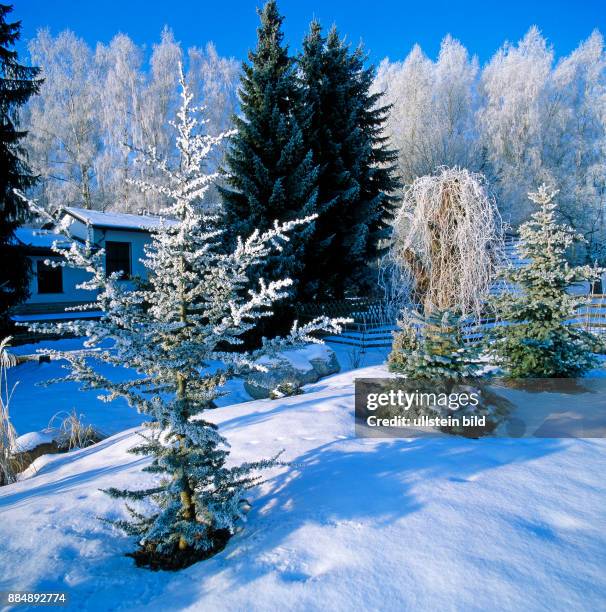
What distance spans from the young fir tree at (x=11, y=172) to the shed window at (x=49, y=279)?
27.2 ft

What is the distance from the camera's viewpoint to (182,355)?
2172 mm

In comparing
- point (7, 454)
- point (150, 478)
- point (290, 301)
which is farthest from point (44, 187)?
point (150, 478)

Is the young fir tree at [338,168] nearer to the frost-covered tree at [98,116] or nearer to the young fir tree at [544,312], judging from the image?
the young fir tree at [544,312]

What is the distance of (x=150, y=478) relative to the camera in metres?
3.00

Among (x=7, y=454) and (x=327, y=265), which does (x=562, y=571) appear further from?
(x=327, y=265)

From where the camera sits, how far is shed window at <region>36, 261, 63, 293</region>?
56.0 ft

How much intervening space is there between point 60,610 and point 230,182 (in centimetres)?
1076

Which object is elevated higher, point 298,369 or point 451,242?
point 451,242

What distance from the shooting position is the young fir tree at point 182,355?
2.10 m

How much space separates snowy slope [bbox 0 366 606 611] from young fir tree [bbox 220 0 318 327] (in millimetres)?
7671

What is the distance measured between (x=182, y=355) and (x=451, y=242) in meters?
5.11

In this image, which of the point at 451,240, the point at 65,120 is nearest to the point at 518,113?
the point at 451,240

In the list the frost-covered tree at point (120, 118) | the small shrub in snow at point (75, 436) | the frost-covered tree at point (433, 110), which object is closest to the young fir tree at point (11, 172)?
the small shrub in snow at point (75, 436)

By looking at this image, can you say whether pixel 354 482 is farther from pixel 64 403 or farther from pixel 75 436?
pixel 64 403
